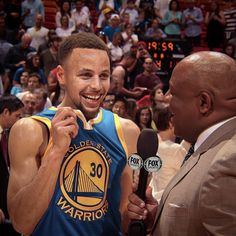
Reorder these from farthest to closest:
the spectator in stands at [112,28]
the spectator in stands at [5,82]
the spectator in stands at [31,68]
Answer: the spectator in stands at [112,28], the spectator in stands at [5,82], the spectator in stands at [31,68]

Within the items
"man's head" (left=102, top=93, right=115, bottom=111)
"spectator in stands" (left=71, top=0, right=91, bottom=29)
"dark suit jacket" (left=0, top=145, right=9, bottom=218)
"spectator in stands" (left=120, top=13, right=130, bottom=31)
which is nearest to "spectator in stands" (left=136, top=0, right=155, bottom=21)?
"spectator in stands" (left=120, top=13, right=130, bottom=31)

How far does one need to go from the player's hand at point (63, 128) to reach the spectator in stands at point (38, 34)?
8.46m

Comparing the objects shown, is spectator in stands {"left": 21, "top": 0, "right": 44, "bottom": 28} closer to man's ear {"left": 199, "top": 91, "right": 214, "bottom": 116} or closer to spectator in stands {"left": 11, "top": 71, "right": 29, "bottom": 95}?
spectator in stands {"left": 11, "top": 71, "right": 29, "bottom": 95}

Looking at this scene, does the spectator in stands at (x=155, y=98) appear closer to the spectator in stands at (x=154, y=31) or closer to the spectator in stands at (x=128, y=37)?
the spectator in stands at (x=128, y=37)

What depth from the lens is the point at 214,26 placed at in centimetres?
1191

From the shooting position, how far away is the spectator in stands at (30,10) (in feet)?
37.8

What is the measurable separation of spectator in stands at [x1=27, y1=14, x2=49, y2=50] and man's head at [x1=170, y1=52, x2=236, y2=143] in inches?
345

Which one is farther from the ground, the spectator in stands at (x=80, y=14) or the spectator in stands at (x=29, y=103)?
the spectator in stands at (x=80, y=14)

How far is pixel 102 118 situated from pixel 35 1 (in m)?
9.78

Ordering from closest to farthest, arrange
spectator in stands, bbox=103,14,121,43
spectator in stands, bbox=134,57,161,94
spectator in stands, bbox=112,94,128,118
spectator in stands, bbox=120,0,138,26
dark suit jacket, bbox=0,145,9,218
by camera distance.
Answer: dark suit jacket, bbox=0,145,9,218
spectator in stands, bbox=112,94,128,118
spectator in stands, bbox=134,57,161,94
spectator in stands, bbox=103,14,121,43
spectator in stands, bbox=120,0,138,26

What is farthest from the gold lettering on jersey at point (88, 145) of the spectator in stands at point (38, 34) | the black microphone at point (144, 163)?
the spectator in stands at point (38, 34)

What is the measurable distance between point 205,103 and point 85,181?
725mm

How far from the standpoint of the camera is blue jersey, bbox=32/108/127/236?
87.5 inches

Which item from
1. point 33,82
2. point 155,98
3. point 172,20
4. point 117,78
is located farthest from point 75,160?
point 172,20
